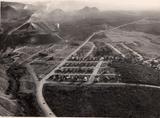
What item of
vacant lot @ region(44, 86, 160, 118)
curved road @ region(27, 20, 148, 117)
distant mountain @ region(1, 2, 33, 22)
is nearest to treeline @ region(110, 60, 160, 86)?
vacant lot @ region(44, 86, 160, 118)

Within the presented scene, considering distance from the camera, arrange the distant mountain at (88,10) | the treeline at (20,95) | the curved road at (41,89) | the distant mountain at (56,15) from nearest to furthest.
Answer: the curved road at (41,89) → the treeline at (20,95) → the distant mountain at (88,10) → the distant mountain at (56,15)

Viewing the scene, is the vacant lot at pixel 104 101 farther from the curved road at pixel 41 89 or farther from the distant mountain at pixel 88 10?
the distant mountain at pixel 88 10

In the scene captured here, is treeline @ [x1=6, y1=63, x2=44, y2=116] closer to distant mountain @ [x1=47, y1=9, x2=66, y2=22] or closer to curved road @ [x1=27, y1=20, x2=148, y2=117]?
curved road @ [x1=27, y1=20, x2=148, y2=117]

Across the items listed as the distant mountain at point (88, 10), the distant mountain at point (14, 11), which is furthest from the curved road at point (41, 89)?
the distant mountain at point (14, 11)

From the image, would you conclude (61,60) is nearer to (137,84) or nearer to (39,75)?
(39,75)

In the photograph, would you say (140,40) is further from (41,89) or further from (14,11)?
(14,11)

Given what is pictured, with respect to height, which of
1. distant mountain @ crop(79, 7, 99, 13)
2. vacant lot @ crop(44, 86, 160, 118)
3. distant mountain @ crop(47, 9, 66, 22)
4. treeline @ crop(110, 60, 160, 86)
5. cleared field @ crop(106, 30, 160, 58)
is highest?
distant mountain @ crop(79, 7, 99, 13)

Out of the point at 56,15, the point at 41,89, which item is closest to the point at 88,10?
the point at 56,15
